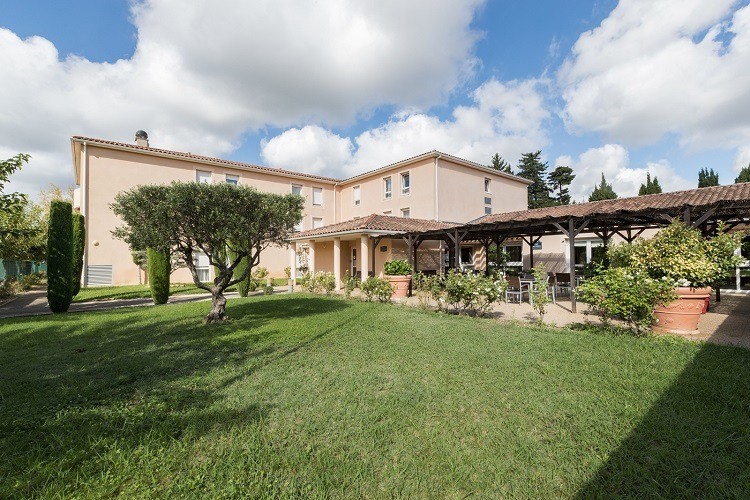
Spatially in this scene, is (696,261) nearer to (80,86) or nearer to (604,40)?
(604,40)

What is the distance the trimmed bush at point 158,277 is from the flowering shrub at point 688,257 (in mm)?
15780

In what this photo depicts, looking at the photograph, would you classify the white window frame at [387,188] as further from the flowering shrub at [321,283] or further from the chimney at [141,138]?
the chimney at [141,138]

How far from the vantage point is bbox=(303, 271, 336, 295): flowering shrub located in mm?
15141

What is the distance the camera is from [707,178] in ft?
122

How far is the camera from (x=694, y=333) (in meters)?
6.50

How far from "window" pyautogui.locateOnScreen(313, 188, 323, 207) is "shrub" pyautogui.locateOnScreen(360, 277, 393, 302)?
16.9m

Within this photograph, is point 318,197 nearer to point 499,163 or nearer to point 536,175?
point 499,163

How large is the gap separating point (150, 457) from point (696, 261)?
9.68 metres

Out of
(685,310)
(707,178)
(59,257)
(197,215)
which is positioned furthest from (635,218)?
(707,178)

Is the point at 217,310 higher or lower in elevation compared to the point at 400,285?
lower

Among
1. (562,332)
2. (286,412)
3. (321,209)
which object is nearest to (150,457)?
(286,412)

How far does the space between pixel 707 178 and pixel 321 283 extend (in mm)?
47923

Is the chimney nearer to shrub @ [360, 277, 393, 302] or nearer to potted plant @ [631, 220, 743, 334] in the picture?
shrub @ [360, 277, 393, 302]

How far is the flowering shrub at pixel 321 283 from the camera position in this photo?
15141 mm
